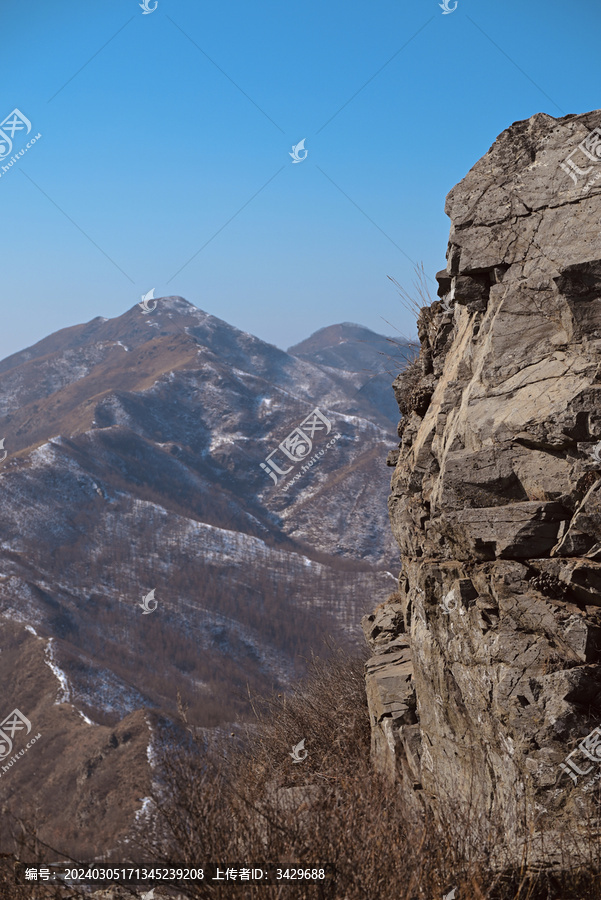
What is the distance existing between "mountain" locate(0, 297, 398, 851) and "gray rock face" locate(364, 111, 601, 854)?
36545mm

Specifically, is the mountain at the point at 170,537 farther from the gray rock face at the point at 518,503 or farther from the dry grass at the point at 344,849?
the dry grass at the point at 344,849

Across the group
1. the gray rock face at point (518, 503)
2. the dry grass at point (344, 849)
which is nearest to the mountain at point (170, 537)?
the gray rock face at point (518, 503)

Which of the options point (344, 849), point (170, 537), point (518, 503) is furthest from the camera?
point (170, 537)

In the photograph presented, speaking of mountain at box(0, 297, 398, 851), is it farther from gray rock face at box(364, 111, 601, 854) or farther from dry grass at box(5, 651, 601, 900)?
dry grass at box(5, 651, 601, 900)

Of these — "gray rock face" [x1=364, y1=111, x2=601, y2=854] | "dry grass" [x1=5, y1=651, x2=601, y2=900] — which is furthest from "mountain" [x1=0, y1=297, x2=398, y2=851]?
"dry grass" [x1=5, y1=651, x2=601, y2=900]

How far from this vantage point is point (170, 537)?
10638 cm

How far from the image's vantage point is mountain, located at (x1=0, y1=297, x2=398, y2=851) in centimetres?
6819

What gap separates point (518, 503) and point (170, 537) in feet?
336

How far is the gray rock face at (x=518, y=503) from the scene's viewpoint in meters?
6.35

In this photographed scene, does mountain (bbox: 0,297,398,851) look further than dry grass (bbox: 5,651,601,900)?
Yes

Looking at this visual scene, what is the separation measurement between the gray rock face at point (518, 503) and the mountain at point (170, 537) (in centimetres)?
3655

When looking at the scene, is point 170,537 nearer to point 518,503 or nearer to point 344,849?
point 518,503

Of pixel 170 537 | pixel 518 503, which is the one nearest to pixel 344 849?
pixel 518 503

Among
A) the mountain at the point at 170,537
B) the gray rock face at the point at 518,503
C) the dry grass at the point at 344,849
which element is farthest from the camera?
the mountain at the point at 170,537
